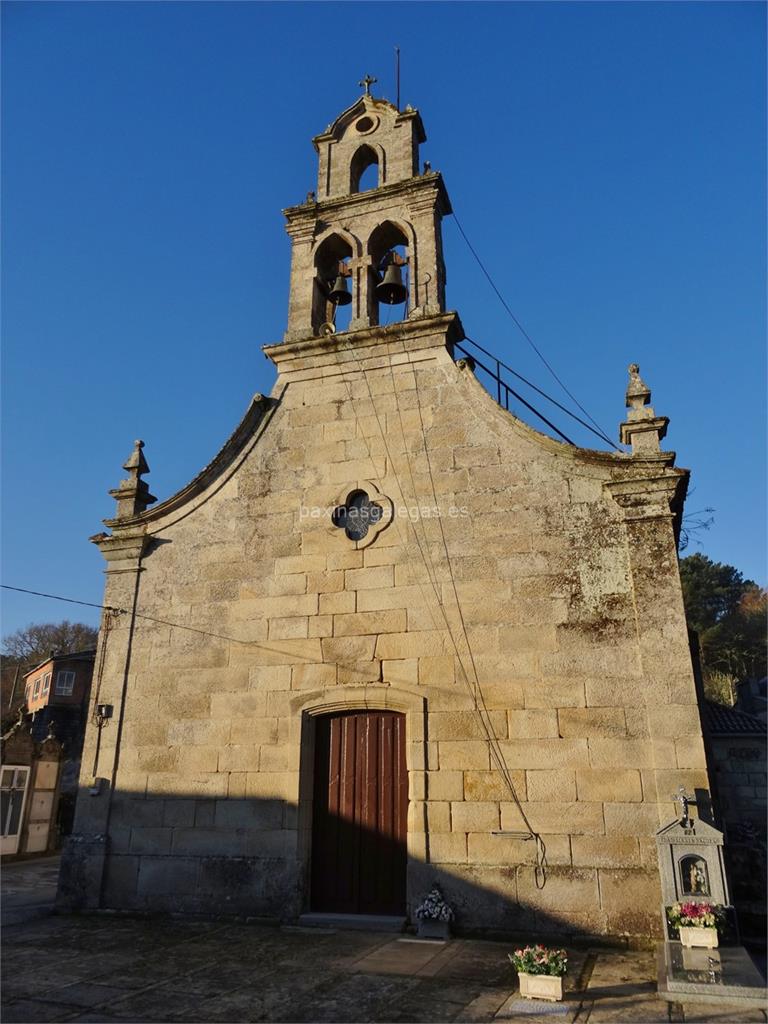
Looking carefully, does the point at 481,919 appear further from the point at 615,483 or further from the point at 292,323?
the point at 292,323

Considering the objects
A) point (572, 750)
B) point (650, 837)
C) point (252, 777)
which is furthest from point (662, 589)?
point (252, 777)

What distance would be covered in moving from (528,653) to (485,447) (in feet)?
10.0

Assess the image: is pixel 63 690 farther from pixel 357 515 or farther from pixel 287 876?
pixel 357 515

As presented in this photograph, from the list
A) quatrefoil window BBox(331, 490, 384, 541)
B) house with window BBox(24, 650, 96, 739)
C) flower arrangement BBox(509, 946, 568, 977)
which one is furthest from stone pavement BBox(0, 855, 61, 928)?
house with window BBox(24, 650, 96, 739)

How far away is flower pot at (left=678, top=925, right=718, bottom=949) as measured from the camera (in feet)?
22.7

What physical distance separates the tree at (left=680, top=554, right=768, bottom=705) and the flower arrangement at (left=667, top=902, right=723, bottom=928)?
28.4m

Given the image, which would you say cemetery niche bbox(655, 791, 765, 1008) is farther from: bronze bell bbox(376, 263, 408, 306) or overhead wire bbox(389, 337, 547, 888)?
bronze bell bbox(376, 263, 408, 306)

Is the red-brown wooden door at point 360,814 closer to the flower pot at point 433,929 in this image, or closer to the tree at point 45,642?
the flower pot at point 433,929

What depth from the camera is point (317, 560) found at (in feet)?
34.8

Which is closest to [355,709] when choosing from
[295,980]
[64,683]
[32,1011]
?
[295,980]

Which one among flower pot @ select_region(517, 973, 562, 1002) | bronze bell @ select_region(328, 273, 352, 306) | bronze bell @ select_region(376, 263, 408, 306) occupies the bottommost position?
flower pot @ select_region(517, 973, 562, 1002)

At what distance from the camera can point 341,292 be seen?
41.4ft

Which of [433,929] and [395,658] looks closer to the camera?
[433,929]

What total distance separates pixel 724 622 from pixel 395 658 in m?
36.8
